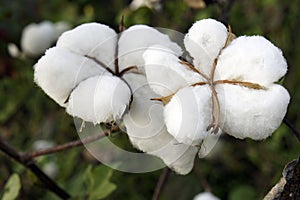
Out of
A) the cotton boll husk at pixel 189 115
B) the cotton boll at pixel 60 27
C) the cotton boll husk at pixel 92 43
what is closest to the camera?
the cotton boll husk at pixel 189 115

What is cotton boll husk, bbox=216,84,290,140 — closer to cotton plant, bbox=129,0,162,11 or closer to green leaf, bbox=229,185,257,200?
green leaf, bbox=229,185,257,200

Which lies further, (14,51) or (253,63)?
(14,51)

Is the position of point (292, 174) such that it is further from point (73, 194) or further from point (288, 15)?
point (288, 15)

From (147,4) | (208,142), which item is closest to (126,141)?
(147,4)

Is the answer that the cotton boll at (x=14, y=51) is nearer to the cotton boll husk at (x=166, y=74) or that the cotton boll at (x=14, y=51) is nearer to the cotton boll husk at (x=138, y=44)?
the cotton boll husk at (x=138, y=44)

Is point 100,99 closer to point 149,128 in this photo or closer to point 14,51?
point 149,128

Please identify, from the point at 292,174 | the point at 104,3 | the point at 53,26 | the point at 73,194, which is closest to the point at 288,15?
the point at 104,3

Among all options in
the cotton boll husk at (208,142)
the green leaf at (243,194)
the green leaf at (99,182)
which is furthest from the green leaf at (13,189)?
the green leaf at (243,194)
